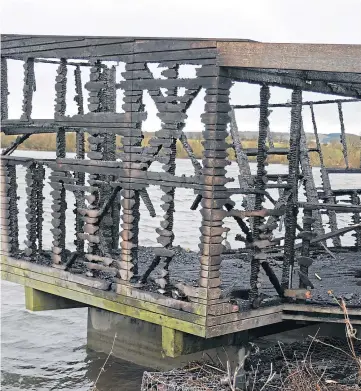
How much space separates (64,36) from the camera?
35.0 ft

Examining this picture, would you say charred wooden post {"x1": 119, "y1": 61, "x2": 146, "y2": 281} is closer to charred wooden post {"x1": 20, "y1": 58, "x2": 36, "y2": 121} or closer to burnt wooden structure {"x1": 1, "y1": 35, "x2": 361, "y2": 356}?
burnt wooden structure {"x1": 1, "y1": 35, "x2": 361, "y2": 356}

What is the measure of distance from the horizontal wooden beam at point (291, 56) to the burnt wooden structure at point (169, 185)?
0.01 metres

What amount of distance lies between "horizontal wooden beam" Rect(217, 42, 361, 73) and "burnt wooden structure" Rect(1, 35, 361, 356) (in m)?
0.01

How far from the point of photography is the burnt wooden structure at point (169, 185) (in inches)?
348

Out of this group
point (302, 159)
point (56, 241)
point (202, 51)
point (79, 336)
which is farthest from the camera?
point (79, 336)

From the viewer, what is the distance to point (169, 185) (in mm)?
9273

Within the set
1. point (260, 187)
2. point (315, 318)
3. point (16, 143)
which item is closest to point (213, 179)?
point (260, 187)

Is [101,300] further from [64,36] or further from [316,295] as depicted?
[64,36]

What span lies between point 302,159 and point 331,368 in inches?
198

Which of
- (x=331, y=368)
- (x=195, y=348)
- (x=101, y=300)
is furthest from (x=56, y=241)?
(x=331, y=368)

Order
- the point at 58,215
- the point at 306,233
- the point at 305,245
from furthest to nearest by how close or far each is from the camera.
A: the point at 58,215
the point at 305,245
the point at 306,233

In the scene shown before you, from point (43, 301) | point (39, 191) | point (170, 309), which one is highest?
point (39, 191)

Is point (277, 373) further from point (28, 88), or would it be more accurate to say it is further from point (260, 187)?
point (28, 88)

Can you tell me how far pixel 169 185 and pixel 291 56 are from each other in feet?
6.90
